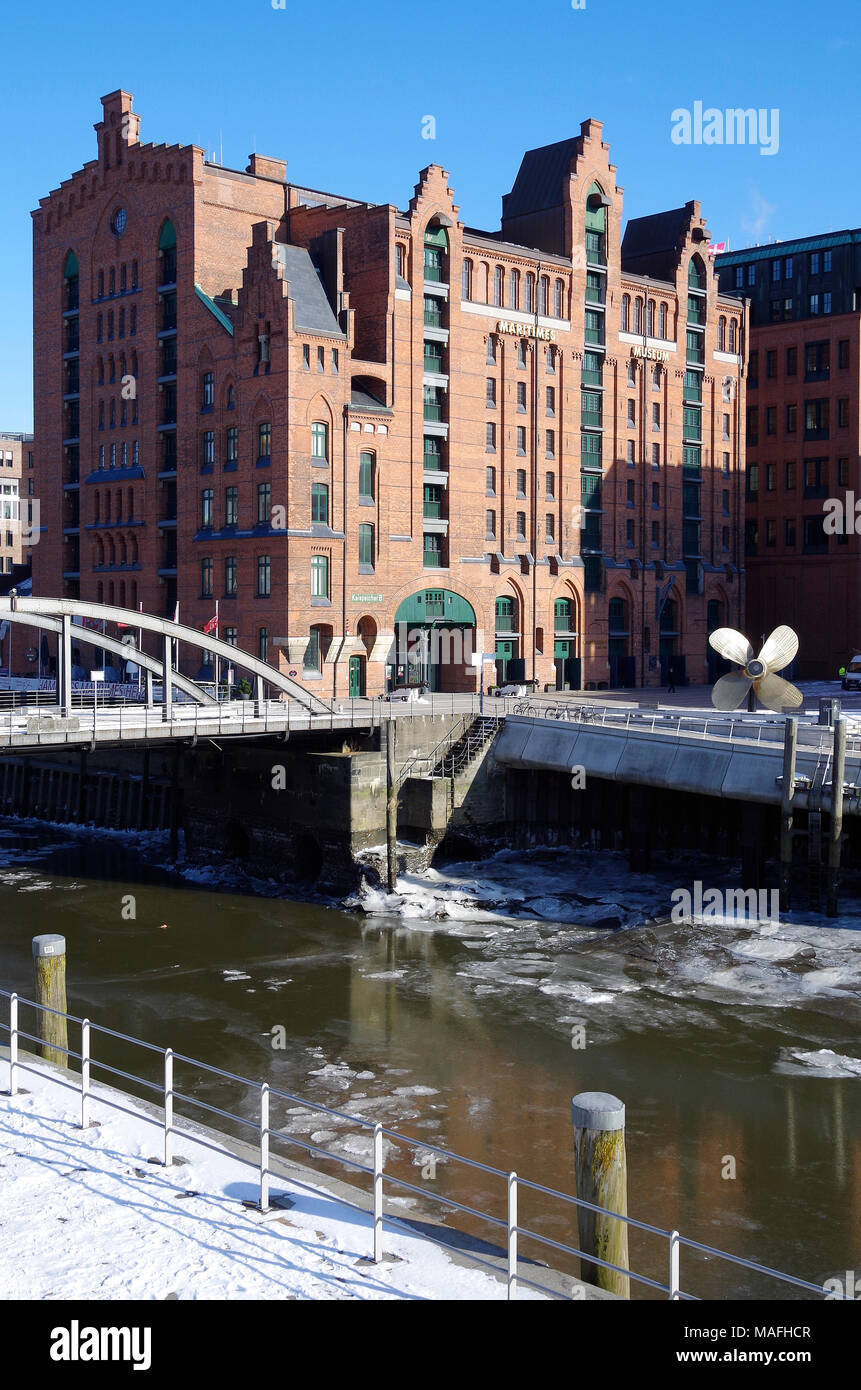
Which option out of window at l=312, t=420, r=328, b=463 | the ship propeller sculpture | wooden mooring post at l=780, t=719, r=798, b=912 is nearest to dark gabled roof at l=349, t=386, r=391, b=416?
window at l=312, t=420, r=328, b=463

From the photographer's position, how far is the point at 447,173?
2355 inches

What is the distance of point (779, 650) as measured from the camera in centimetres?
3938

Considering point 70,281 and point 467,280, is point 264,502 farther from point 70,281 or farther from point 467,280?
point 70,281

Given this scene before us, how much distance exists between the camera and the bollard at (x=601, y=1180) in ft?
45.8

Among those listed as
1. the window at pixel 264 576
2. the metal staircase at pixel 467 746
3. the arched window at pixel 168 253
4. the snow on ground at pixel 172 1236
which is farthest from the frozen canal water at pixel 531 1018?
the arched window at pixel 168 253

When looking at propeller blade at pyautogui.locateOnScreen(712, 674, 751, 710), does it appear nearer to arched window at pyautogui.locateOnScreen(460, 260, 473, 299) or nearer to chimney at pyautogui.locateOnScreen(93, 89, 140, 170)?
arched window at pyautogui.locateOnScreen(460, 260, 473, 299)

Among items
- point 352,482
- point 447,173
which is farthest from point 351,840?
point 447,173

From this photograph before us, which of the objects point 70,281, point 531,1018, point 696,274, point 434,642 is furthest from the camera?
point 696,274

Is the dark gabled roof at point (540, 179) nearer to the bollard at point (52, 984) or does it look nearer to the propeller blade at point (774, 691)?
the propeller blade at point (774, 691)

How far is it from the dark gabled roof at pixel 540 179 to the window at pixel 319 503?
2201 centimetres

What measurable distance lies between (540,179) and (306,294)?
1893cm

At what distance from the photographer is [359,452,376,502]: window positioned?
57750 mm

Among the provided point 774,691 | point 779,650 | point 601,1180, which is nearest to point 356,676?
point 779,650

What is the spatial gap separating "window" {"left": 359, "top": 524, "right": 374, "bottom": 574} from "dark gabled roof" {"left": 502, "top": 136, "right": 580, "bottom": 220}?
846 inches
